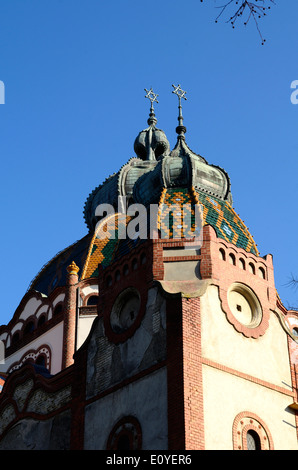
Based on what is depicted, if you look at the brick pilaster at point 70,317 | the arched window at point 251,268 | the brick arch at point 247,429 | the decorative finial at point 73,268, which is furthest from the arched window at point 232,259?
the decorative finial at point 73,268

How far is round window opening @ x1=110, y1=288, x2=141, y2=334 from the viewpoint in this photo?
714 inches

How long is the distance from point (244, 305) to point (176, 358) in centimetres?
274

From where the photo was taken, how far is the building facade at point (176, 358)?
16.1 m

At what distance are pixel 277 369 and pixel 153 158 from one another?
21.3m

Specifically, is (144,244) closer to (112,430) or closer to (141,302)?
(141,302)

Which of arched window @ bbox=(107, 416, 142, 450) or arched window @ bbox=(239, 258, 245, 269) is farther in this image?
arched window @ bbox=(239, 258, 245, 269)

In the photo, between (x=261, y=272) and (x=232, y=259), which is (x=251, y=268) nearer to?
(x=261, y=272)

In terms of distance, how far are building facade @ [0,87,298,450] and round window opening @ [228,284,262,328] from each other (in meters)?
0.03

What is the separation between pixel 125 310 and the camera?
18.5 metres


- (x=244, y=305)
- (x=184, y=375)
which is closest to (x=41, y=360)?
(x=244, y=305)

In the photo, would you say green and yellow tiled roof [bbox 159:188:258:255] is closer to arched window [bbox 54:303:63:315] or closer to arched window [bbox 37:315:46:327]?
arched window [bbox 54:303:63:315]

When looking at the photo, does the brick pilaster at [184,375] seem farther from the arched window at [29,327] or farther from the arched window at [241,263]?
the arched window at [29,327]

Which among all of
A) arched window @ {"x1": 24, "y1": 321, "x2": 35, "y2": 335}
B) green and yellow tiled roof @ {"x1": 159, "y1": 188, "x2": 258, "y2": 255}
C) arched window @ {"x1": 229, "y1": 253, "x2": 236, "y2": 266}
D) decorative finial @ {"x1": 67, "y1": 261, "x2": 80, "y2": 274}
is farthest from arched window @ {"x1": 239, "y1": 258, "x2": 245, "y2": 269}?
arched window @ {"x1": 24, "y1": 321, "x2": 35, "y2": 335}
